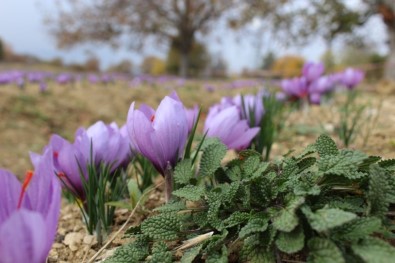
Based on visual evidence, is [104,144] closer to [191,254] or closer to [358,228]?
[191,254]

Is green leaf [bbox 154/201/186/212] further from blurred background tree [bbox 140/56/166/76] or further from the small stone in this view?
blurred background tree [bbox 140/56/166/76]

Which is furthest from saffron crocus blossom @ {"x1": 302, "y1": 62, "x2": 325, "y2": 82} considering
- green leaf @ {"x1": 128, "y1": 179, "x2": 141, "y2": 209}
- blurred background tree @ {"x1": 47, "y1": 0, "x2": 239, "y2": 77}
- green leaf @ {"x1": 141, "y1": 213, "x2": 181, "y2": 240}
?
blurred background tree @ {"x1": 47, "y1": 0, "x2": 239, "y2": 77}

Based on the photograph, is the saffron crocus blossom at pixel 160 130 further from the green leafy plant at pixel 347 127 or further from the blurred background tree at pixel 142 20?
the blurred background tree at pixel 142 20

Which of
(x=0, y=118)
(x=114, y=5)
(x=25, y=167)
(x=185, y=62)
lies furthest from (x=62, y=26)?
(x=25, y=167)

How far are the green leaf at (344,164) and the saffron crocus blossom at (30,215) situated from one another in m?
0.54

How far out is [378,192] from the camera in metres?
0.76

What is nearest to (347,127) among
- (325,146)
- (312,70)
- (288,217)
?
(312,70)

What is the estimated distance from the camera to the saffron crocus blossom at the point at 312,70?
2541mm

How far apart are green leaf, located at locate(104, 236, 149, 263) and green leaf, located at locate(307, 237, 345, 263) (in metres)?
0.37

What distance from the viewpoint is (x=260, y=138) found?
142 centimetres

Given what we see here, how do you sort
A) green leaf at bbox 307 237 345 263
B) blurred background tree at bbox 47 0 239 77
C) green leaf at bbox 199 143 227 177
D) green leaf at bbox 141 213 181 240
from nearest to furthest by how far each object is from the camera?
green leaf at bbox 307 237 345 263 < green leaf at bbox 141 213 181 240 < green leaf at bbox 199 143 227 177 < blurred background tree at bbox 47 0 239 77

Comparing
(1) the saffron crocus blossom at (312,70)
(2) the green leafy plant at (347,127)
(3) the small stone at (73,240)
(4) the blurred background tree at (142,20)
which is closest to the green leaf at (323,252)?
(3) the small stone at (73,240)

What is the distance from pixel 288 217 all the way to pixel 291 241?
0.04 m

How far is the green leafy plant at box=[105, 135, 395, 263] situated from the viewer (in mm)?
713
